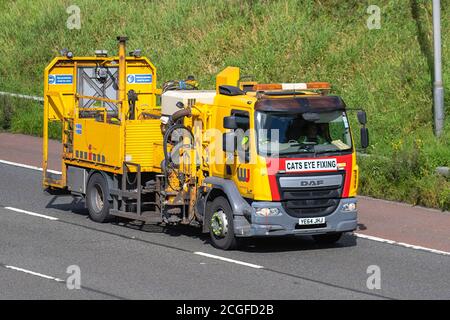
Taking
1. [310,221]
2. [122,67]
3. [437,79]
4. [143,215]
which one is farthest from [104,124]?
[437,79]

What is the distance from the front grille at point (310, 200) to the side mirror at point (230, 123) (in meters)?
1.24

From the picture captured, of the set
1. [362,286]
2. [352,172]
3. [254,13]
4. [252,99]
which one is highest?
[254,13]

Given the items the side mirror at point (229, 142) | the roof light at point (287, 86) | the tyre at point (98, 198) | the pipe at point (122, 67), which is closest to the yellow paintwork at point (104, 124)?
the pipe at point (122, 67)

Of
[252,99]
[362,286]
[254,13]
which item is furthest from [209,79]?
[362,286]

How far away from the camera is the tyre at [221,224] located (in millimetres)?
18375

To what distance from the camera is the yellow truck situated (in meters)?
18.1

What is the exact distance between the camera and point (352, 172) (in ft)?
61.1

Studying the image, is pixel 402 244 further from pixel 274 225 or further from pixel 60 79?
pixel 60 79

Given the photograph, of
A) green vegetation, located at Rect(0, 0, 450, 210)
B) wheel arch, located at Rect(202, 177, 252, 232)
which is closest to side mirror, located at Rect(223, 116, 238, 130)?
wheel arch, located at Rect(202, 177, 252, 232)

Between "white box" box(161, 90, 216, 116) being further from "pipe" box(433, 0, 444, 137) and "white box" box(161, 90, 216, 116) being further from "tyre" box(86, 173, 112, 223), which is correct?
"pipe" box(433, 0, 444, 137)

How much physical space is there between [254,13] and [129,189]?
47.8 ft

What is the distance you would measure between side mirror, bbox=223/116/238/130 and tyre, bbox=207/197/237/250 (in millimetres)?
1204

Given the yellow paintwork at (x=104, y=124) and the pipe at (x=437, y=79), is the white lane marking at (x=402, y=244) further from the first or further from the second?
the pipe at (x=437, y=79)
